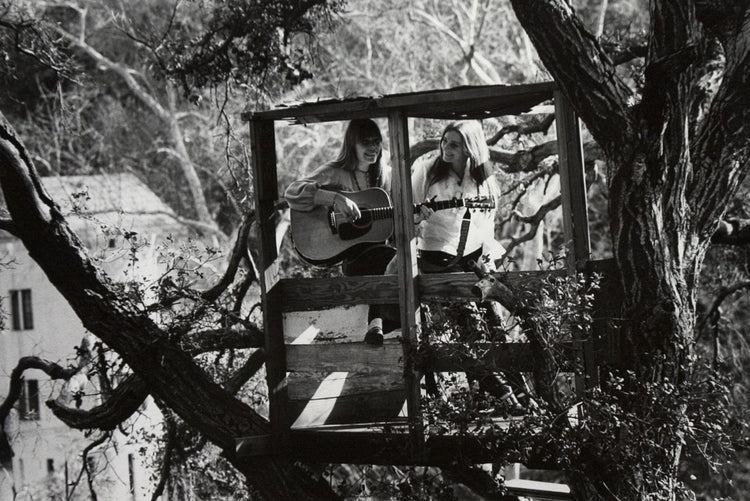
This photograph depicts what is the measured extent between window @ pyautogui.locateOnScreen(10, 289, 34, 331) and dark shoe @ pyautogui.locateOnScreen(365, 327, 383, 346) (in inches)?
579

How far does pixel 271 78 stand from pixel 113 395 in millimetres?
3276

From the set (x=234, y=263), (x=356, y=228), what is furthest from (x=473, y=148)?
(x=234, y=263)

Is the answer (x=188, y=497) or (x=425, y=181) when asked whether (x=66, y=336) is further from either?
(x=425, y=181)

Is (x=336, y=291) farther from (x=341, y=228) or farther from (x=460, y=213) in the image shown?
(x=460, y=213)

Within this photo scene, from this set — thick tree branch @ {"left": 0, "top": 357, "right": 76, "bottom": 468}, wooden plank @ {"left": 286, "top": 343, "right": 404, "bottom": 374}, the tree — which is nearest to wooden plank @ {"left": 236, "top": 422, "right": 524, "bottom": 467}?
wooden plank @ {"left": 286, "top": 343, "right": 404, "bottom": 374}

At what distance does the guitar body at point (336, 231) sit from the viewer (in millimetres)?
6766

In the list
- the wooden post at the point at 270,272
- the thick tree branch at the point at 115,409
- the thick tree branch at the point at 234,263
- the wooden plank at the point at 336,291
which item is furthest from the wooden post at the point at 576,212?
the thick tree branch at the point at 234,263

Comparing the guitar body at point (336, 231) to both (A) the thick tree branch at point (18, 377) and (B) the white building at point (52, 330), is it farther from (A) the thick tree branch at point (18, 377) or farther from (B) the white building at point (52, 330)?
(B) the white building at point (52, 330)

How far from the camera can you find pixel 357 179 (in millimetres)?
7027

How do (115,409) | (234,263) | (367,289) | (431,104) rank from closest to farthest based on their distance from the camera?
(431,104) < (367,289) < (115,409) < (234,263)

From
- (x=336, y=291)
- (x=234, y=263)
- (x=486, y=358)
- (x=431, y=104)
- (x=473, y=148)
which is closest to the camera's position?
(x=486, y=358)

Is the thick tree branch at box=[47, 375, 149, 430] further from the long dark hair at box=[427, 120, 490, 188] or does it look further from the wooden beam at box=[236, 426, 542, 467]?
the long dark hair at box=[427, 120, 490, 188]

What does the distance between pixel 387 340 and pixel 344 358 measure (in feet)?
0.94

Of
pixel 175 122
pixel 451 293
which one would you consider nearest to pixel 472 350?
pixel 451 293
